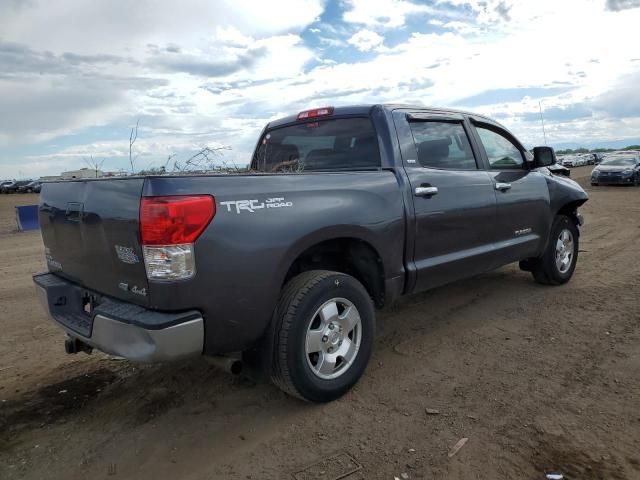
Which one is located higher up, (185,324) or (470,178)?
(470,178)

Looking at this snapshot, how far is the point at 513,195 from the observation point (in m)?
4.91

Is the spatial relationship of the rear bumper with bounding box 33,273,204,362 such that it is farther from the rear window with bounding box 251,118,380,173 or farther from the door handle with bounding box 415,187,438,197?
the door handle with bounding box 415,187,438,197

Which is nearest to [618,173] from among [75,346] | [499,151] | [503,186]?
[499,151]

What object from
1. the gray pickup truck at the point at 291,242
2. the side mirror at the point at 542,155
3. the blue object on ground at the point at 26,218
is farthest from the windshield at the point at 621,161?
the blue object on ground at the point at 26,218

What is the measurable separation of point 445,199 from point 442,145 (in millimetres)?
576

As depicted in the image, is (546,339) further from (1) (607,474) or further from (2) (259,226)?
(2) (259,226)

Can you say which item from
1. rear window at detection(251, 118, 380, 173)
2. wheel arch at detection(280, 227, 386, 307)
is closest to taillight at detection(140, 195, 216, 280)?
wheel arch at detection(280, 227, 386, 307)

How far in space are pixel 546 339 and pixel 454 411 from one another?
1.57 m

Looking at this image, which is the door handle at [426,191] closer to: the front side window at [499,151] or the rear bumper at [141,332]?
the front side window at [499,151]

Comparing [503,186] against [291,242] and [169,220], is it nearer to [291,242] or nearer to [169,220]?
[291,242]

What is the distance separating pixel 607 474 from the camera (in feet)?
8.11

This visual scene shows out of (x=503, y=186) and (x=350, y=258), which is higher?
(x=503, y=186)

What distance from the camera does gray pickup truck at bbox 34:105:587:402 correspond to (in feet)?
8.46

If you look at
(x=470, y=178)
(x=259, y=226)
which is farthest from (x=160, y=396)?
(x=470, y=178)
